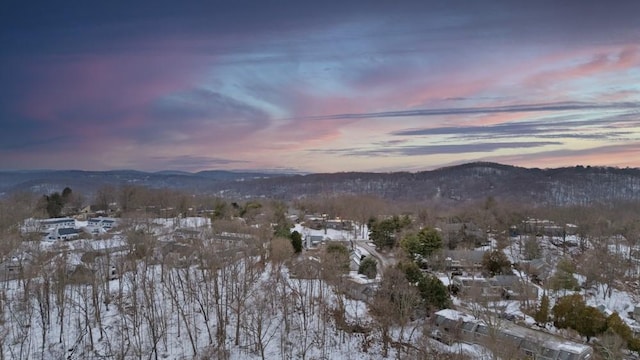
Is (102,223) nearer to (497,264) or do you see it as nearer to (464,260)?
(464,260)

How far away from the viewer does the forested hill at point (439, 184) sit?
83625mm

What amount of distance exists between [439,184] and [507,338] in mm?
84019

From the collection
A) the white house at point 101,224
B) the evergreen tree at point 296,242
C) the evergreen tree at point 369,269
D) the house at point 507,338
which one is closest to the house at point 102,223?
the white house at point 101,224

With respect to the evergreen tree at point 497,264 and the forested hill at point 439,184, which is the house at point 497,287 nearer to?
the evergreen tree at point 497,264

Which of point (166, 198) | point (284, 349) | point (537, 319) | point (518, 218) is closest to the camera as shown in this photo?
point (284, 349)

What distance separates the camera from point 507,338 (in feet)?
59.3

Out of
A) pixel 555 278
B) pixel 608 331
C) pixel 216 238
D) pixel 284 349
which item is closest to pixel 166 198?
pixel 216 238

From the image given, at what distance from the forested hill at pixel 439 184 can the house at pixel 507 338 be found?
192 ft

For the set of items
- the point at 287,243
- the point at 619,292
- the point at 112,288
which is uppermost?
the point at 287,243

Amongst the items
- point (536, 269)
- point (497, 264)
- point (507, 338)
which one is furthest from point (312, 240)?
point (507, 338)

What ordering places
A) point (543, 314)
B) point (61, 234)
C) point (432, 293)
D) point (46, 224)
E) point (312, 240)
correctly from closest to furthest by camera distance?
point (543, 314)
point (432, 293)
point (61, 234)
point (312, 240)
point (46, 224)

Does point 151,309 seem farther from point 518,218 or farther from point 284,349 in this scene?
point 518,218

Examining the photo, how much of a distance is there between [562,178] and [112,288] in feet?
296

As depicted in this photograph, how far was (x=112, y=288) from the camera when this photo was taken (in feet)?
77.2
